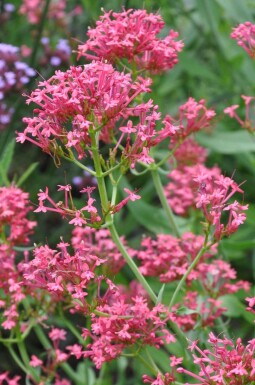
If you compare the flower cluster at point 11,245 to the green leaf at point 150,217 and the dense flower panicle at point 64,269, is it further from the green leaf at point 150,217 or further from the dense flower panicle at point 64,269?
the green leaf at point 150,217

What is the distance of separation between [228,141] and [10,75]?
0.81 meters

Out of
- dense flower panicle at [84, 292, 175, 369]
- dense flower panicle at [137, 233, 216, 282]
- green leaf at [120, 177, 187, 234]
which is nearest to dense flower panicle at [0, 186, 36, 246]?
dense flower panicle at [137, 233, 216, 282]

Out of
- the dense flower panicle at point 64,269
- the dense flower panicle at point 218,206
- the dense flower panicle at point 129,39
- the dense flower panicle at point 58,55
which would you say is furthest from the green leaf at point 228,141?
the dense flower panicle at point 64,269

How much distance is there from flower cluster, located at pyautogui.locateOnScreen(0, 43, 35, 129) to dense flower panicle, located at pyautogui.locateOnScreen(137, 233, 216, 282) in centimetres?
89

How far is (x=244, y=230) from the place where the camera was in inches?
114

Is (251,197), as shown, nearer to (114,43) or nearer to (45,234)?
(45,234)

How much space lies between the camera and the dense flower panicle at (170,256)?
6.16 ft

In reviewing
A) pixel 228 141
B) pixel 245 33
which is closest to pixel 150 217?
pixel 228 141

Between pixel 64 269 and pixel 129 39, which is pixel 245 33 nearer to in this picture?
pixel 129 39

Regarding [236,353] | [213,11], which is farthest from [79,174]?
[236,353]

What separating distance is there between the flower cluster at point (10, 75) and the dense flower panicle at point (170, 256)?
0.89 m

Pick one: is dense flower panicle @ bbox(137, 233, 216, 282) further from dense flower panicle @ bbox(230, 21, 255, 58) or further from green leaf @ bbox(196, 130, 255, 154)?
green leaf @ bbox(196, 130, 255, 154)

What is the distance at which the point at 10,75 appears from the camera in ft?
8.53

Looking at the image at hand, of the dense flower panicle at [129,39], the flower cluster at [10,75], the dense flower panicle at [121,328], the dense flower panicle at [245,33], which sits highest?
the flower cluster at [10,75]
